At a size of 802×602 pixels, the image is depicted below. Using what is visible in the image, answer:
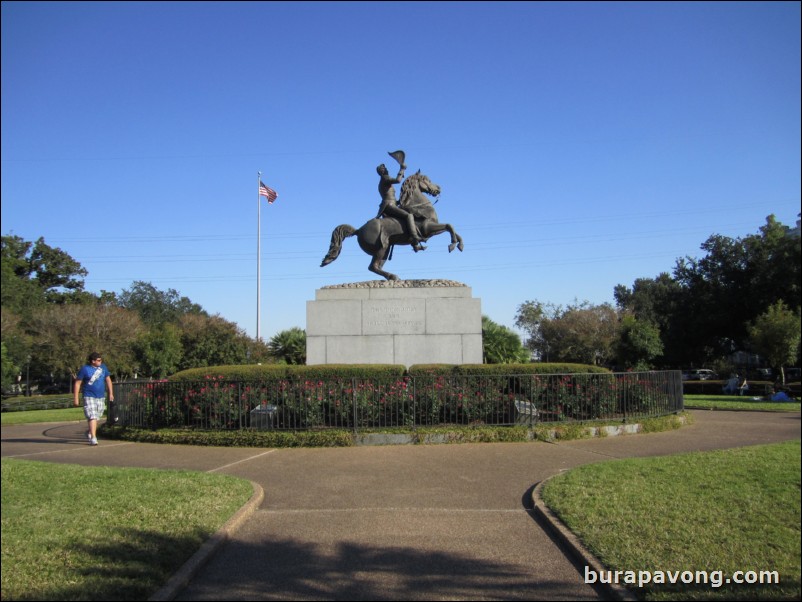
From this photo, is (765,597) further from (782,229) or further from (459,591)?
(782,229)

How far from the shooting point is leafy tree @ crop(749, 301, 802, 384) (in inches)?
80.1

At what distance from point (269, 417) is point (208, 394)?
4.26 feet

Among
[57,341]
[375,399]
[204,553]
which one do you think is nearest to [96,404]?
[204,553]

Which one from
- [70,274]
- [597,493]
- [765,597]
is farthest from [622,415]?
[70,274]

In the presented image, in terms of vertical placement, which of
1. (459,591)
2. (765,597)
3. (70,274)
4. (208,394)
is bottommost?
(459,591)

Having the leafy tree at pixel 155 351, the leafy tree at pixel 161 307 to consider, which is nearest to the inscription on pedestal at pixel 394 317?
the leafy tree at pixel 155 351

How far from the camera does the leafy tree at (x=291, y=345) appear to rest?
2086 cm

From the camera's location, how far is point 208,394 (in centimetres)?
1222

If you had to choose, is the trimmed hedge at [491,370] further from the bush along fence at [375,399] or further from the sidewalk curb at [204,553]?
the sidewalk curb at [204,553]

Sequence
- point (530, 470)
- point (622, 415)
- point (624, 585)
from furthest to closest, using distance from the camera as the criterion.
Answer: point (622, 415) < point (530, 470) < point (624, 585)

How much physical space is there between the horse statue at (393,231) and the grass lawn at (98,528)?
1047 cm

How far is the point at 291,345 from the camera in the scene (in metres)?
21.1

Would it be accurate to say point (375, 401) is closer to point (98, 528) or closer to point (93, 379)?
point (98, 528)

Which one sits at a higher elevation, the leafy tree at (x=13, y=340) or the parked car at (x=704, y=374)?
→ the leafy tree at (x=13, y=340)
